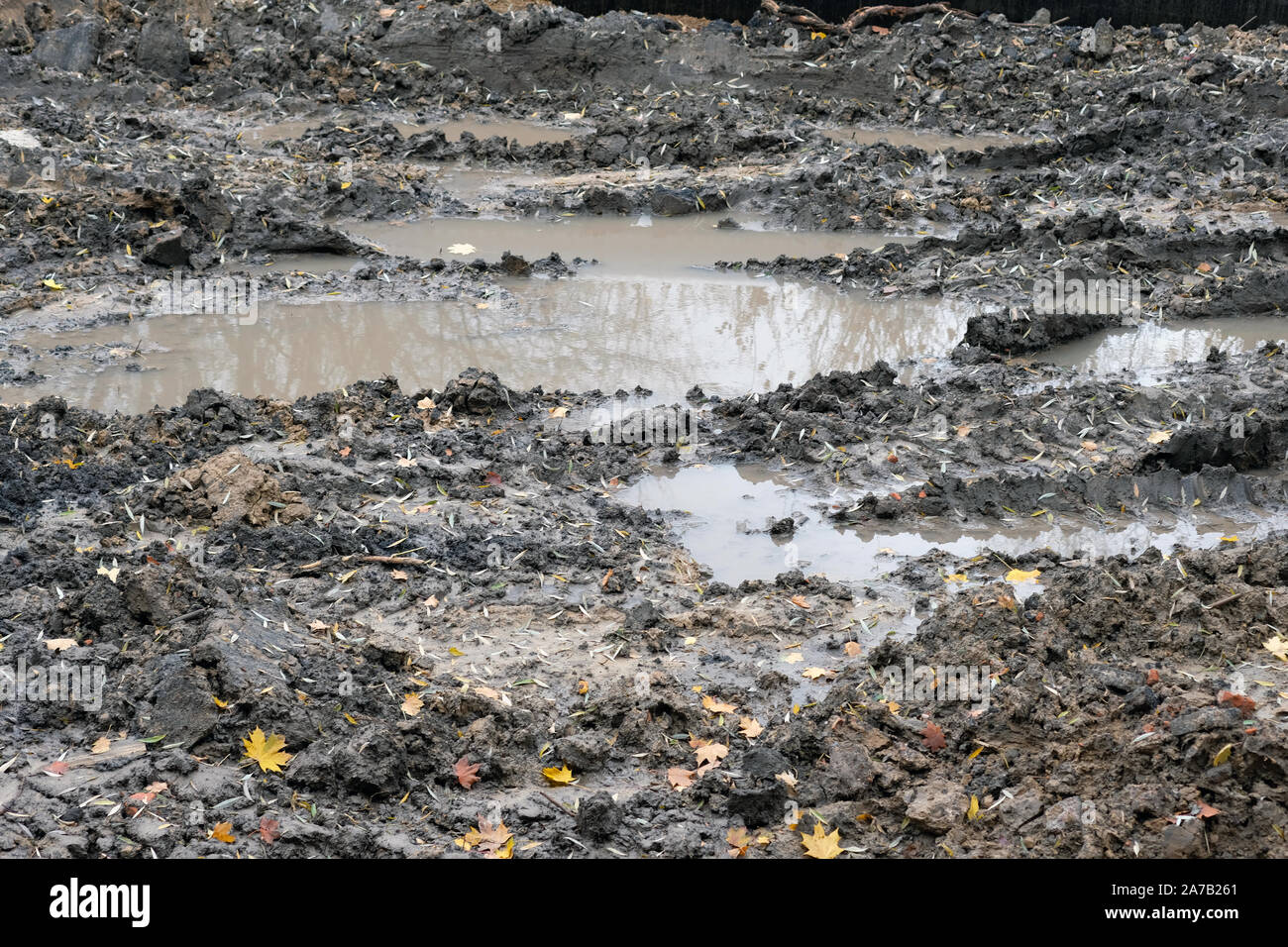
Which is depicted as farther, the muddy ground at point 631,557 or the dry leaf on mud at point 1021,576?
the dry leaf on mud at point 1021,576

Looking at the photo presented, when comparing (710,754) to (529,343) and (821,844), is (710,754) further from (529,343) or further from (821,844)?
(529,343)

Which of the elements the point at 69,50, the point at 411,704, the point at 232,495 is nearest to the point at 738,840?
the point at 411,704

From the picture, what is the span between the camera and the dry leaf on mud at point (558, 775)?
13.3ft

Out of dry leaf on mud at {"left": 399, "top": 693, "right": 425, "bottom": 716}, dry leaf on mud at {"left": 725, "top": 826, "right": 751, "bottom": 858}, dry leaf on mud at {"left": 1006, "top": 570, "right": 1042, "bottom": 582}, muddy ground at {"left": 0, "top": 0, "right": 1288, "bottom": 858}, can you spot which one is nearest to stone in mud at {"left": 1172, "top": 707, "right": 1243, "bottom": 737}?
muddy ground at {"left": 0, "top": 0, "right": 1288, "bottom": 858}

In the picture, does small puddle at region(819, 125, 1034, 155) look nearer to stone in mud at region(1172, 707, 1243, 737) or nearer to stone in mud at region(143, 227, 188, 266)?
stone in mud at region(143, 227, 188, 266)

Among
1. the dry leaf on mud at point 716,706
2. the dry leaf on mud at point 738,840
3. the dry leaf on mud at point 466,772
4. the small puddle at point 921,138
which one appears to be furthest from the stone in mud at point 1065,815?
the small puddle at point 921,138

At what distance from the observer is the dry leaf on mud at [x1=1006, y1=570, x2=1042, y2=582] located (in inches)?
221

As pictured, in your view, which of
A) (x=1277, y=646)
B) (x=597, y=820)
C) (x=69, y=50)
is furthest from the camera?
(x=69, y=50)

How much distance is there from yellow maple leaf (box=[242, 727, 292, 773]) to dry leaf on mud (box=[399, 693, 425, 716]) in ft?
1.61

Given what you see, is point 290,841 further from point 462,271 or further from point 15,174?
point 15,174

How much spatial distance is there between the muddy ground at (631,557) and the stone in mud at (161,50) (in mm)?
3002

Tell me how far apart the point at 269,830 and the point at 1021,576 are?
3.72m

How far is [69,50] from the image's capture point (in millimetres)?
15672

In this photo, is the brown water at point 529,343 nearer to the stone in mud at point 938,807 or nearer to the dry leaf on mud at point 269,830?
the stone in mud at point 938,807
